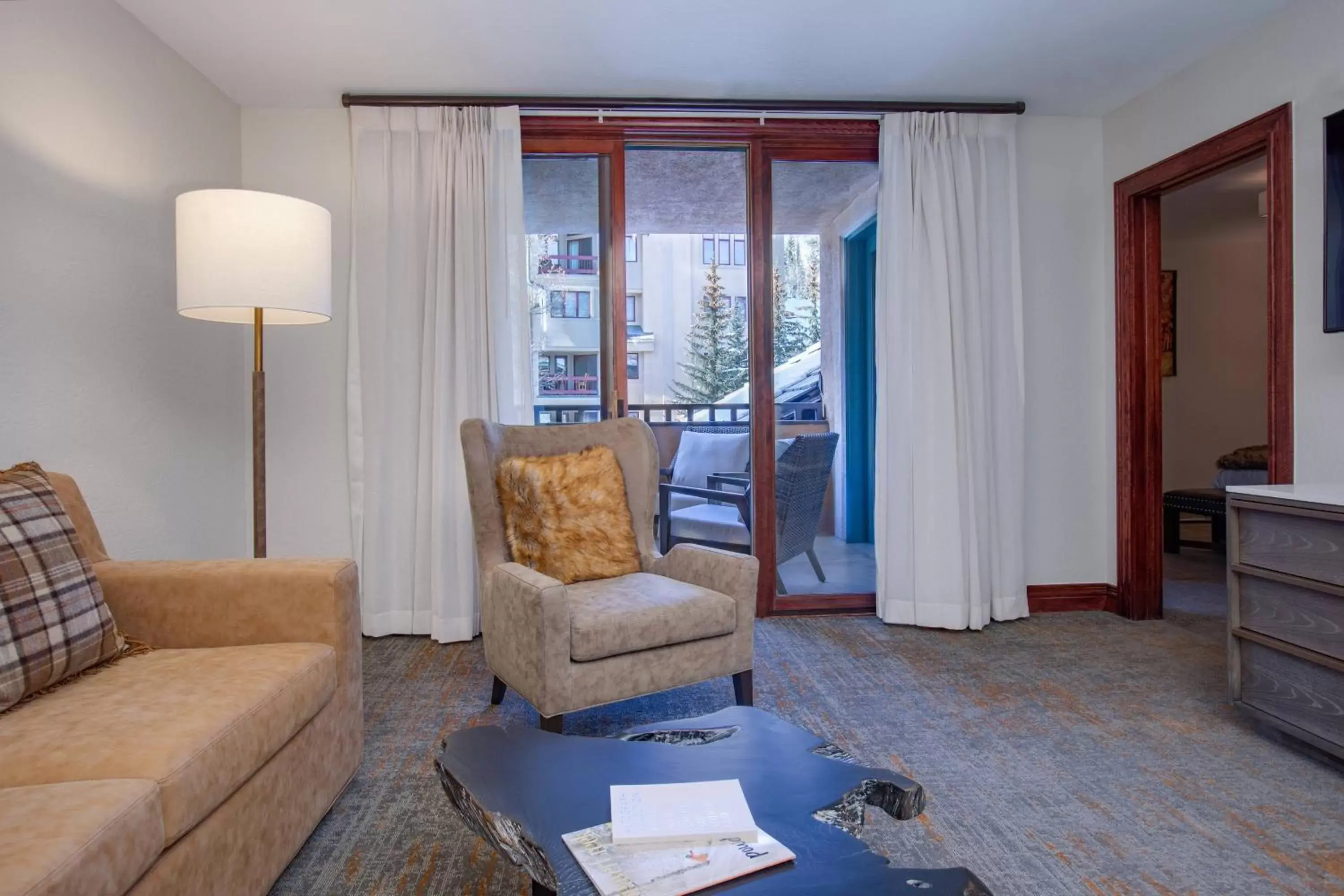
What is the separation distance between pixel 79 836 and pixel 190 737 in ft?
0.97

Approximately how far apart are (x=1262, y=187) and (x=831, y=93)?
344 centimetres

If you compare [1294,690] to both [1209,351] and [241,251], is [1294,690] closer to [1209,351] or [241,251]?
[241,251]

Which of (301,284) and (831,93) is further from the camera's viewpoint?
(831,93)

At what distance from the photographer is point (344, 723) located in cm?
194

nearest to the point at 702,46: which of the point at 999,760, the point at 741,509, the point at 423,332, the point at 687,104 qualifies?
the point at 687,104

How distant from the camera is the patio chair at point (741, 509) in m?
3.79

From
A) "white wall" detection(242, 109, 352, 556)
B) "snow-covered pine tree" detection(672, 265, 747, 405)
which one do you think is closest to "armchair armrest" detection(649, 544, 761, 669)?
"snow-covered pine tree" detection(672, 265, 747, 405)

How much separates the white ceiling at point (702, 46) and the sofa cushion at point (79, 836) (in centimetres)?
258

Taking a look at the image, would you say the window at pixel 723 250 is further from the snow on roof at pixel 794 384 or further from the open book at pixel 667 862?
the open book at pixel 667 862

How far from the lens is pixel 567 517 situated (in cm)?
269

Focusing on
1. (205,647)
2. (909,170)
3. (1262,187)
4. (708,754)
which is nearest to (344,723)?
(205,647)

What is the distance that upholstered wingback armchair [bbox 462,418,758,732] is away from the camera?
2.16m

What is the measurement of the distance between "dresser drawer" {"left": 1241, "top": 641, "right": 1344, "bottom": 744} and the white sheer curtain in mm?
2823

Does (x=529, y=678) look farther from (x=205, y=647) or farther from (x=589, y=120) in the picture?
(x=589, y=120)
